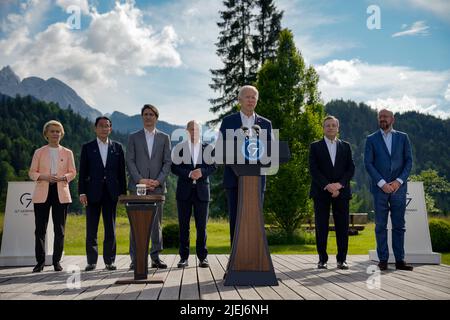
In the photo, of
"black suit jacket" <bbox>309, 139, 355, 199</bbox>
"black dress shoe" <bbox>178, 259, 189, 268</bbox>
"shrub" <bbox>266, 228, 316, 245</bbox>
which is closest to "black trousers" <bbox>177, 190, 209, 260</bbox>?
"black dress shoe" <bbox>178, 259, 189, 268</bbox>

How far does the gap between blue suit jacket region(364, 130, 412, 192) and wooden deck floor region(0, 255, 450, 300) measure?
130 centimetres

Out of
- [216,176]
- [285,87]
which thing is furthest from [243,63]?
[285,87]

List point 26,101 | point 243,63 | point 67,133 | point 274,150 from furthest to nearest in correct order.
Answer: point 26,101
point 67,133
point 243,63
point 274,150

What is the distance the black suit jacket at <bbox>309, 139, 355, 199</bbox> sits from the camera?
648 cm

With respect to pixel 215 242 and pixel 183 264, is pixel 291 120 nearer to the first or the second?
pixel 215 242

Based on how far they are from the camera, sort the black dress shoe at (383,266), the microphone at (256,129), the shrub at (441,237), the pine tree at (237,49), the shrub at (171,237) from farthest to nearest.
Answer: the pine tree at (237,49), the shrub at (171,237), the shrub at (441,237), the black dress shoe at (383,266), the microphone at (256,129)

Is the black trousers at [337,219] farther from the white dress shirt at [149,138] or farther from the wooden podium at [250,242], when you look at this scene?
the white dress shirt at [149,138]

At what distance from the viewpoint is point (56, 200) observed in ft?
21.4

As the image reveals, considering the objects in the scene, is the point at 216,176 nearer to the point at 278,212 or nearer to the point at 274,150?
the point at 278,212

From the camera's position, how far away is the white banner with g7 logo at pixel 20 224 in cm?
752

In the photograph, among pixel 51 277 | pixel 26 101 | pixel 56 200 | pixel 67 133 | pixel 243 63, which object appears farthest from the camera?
pixel 26 101

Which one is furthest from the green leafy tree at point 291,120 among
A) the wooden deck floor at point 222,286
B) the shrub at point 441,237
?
the wooden deck floor at point 222,286

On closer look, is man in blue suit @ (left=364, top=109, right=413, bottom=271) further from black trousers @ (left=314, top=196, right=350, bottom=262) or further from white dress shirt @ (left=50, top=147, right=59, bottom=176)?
white dress shirt @ (left=50, top=147, right=59, bottom=176)
